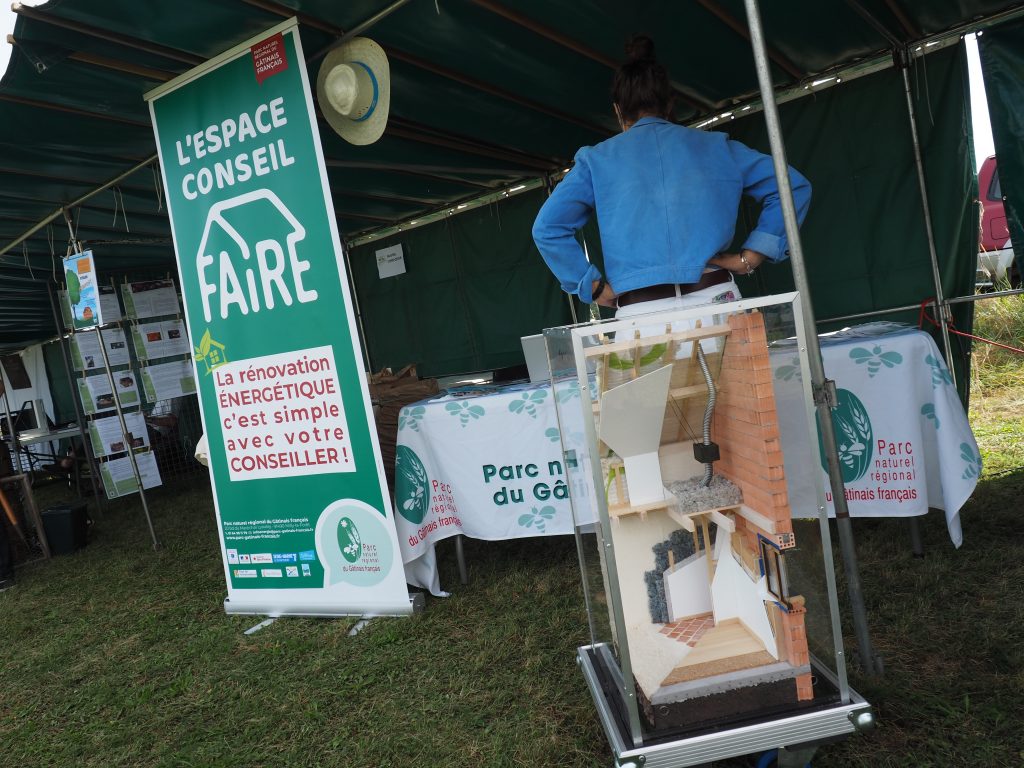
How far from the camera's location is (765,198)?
1.96 m

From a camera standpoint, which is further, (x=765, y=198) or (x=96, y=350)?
(x=96, y=350)

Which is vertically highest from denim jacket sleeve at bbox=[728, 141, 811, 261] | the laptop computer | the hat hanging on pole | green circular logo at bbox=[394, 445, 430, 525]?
the hat hanging on pole

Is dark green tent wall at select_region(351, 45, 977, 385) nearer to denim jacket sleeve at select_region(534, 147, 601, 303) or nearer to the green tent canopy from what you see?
the green tent canopy

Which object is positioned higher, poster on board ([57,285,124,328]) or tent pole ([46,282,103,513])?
poster on board ([57,285,124,328])

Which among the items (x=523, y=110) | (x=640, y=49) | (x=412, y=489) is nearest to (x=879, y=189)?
(x=523, y=110)

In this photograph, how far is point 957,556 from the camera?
2.74m

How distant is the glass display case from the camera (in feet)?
4.84

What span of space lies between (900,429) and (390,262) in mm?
5718

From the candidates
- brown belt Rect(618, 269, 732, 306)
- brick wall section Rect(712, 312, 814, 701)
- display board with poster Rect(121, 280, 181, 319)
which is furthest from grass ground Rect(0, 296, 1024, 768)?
display board with poster Rect(121, 280, 181, 319)

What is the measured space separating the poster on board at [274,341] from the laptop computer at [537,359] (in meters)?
0.70

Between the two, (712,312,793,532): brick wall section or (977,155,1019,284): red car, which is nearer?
(712,312,793,532): brick wall section

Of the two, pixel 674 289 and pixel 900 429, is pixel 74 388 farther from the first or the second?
pixel 900 429

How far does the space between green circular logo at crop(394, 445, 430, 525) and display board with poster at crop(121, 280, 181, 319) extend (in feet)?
14.6

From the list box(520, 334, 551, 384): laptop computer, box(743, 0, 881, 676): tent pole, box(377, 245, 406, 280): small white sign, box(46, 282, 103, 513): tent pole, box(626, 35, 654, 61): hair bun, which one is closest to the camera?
box(743, 0, 881, 676): tent pole
